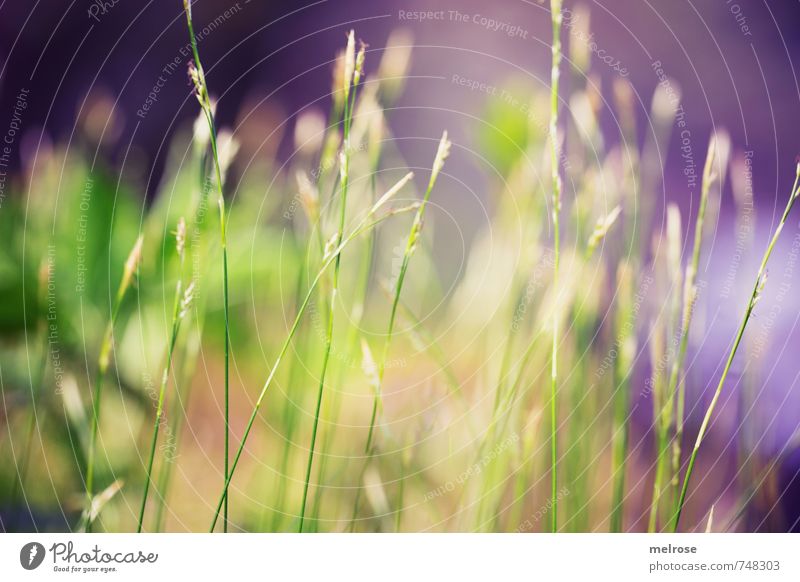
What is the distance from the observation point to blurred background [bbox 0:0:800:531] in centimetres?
66

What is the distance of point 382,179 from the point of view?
0.73 metres

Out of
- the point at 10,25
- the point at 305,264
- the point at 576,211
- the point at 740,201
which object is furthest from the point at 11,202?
the point at 740,201

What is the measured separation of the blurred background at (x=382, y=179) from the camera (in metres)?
0.66

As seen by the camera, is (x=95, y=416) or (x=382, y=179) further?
(x=382, y=179)

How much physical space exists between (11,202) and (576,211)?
63 cm

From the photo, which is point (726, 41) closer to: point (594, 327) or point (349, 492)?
point (594, 327)
